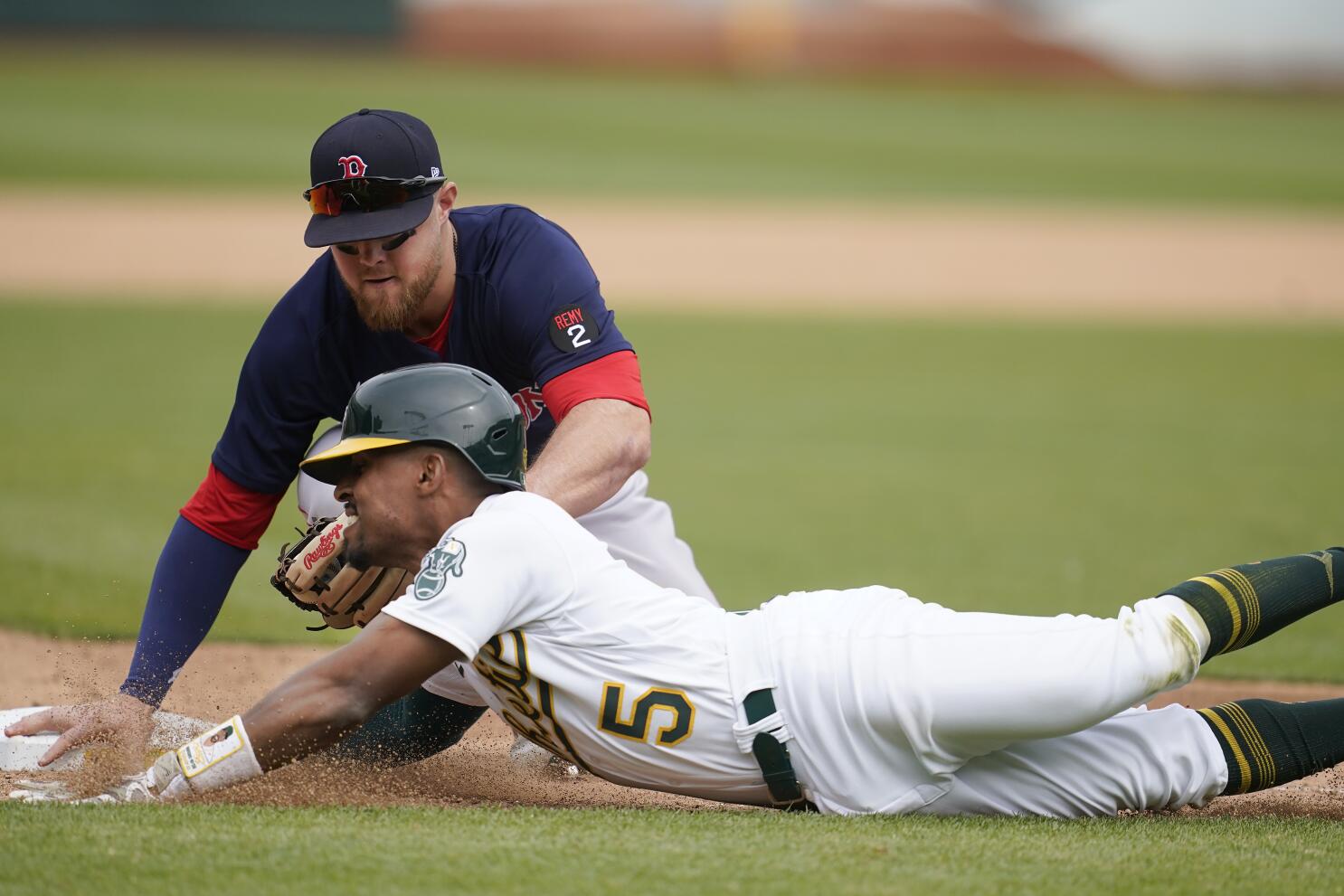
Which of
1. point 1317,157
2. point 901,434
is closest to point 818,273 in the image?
point 901,434

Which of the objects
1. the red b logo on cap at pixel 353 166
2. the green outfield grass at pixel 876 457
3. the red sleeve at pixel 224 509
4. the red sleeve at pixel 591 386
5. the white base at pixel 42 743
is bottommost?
the green outfield grass at pixel 876 457

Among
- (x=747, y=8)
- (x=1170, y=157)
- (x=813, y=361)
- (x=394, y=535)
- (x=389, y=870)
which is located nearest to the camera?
(x=389, y=870)

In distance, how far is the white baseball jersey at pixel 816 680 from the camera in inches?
128

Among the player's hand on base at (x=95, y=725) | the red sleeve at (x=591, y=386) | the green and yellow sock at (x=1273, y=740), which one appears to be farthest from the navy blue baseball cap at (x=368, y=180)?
the green and yellow sock at (x=1273, y=740)

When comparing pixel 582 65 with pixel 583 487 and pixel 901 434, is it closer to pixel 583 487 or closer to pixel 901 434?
pixel 901 434

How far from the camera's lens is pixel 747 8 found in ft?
132

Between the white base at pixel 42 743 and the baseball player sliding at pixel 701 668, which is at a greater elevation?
the baseball player sliding at pixel 701 668

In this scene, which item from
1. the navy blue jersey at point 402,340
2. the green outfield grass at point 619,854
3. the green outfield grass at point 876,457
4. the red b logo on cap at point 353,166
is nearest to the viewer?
the green outfield grass at point 619,854

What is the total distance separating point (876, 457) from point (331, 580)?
22.7ft

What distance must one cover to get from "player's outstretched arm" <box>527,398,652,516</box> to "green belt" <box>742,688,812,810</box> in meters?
0.74

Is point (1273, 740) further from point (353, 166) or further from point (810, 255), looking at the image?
point (810, 255)

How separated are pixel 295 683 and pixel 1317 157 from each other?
1398 inches

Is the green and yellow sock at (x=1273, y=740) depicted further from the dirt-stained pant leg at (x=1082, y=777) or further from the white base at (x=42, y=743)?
the white base at (x=42, y=743)

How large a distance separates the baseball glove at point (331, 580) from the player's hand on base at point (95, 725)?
0.47m
